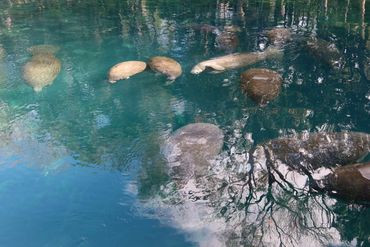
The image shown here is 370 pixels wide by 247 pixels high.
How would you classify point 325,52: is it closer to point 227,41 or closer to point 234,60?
point 234,60

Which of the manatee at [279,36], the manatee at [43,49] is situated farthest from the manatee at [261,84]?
the manatee at [43,49]

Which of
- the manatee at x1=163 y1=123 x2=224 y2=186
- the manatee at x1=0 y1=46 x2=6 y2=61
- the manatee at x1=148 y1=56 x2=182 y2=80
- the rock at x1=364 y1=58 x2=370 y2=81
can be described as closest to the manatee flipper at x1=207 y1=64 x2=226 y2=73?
the manatee at x1=148 y1=56 x2=182 y2=80

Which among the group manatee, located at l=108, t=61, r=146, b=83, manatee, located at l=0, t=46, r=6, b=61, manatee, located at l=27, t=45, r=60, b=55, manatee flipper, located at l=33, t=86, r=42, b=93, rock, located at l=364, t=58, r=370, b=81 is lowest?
manatee flipper, located at l=33, t=86, r=42, b=93

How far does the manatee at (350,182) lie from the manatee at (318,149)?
36 centimetres

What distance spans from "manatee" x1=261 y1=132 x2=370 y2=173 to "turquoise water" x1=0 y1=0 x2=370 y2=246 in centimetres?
36

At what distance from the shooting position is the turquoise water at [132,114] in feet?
16.2

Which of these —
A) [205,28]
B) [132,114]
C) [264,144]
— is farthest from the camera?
[205,28]

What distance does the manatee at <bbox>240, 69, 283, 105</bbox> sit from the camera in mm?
7625


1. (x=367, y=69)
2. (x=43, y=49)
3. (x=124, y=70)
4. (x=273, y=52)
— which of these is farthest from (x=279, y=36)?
(x=43, y=49)

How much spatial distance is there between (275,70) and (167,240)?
17.4ft

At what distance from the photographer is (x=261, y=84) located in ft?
26.0

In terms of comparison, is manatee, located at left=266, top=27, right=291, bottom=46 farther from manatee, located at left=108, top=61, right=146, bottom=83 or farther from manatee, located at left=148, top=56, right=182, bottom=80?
manatee, located at left=108, top=61, right=146, bottom=83

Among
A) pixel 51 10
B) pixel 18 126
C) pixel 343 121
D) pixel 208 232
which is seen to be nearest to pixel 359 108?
pixel 343 121

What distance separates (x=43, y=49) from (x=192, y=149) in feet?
21.2
